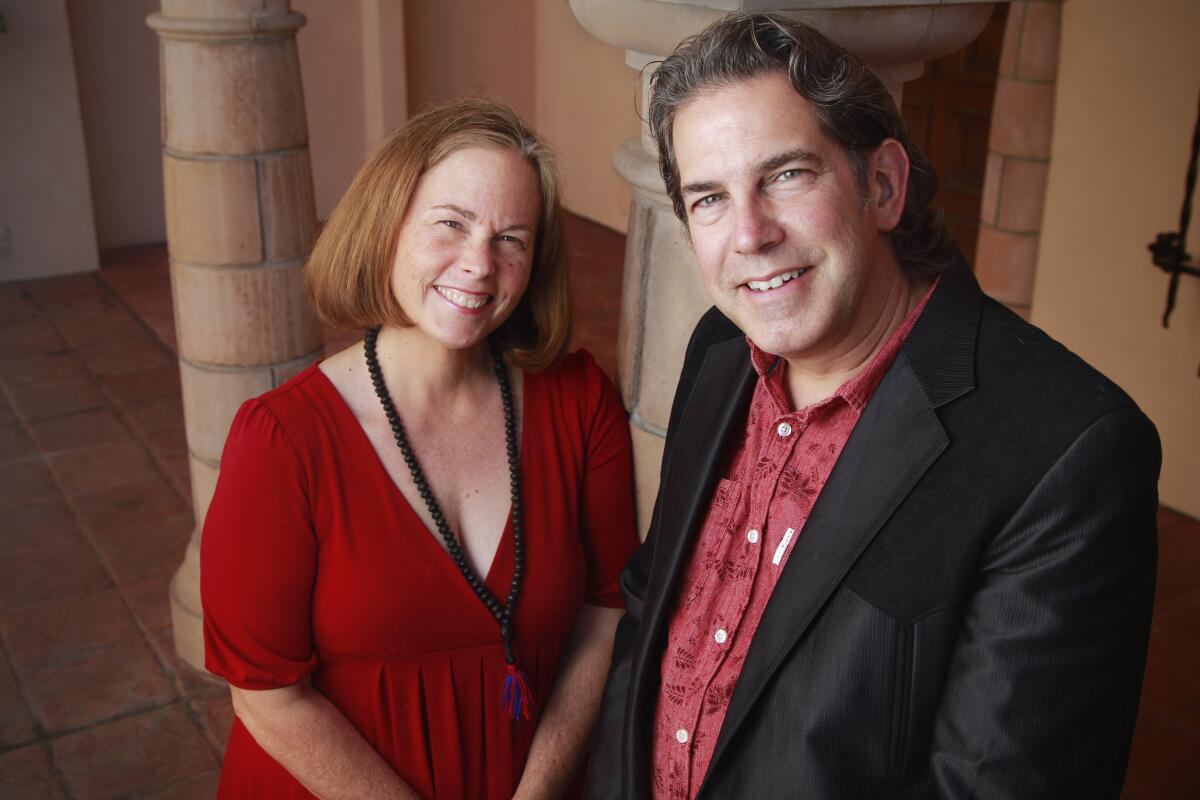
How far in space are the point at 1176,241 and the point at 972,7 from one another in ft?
10.6

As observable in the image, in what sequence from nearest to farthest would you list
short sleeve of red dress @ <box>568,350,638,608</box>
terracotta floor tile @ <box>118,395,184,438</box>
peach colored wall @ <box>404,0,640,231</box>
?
short sleeve of red dress @ <box>568,350,638,608</box> < terracotta floor tile @ <box>118,395,184,438</box> < peach colored wall @ <box>404,0,640,231</box>

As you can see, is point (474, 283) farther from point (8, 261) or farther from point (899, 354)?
point (8, 261)

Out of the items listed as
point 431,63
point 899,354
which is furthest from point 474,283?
point 431,63

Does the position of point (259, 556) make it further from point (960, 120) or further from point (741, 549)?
point (960, 120)

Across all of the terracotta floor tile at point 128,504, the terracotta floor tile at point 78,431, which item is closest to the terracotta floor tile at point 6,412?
the terracotta floor tile at point 78,431

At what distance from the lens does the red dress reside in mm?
1921

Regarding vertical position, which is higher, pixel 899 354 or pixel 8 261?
pixel 899 354

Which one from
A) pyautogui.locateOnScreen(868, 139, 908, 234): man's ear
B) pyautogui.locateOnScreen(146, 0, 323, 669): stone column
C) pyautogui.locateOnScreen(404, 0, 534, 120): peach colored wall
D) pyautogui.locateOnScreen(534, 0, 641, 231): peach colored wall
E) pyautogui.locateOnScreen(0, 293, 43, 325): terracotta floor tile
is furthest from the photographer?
pyautogui.locateOnScreen(404, 0, 534, 120): peach colored wall

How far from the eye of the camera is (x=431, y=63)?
9.52 m

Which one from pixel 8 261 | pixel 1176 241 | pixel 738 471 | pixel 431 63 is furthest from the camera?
pixel 431 63

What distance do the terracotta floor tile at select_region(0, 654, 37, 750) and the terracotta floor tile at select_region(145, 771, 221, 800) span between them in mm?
488

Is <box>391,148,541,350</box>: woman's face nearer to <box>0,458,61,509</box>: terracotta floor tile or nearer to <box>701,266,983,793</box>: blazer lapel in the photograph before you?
<box>701,266,983,793</box>: blazer lapel

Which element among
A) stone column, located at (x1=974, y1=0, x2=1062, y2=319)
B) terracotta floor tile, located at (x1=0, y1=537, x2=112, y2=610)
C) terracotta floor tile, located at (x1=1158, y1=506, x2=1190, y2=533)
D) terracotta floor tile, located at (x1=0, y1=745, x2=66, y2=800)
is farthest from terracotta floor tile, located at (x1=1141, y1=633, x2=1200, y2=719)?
terracotta floor tile, located at (x1=0, y1=537, x2=112, y2=610)

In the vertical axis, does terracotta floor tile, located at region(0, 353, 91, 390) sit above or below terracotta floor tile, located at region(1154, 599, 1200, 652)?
below
